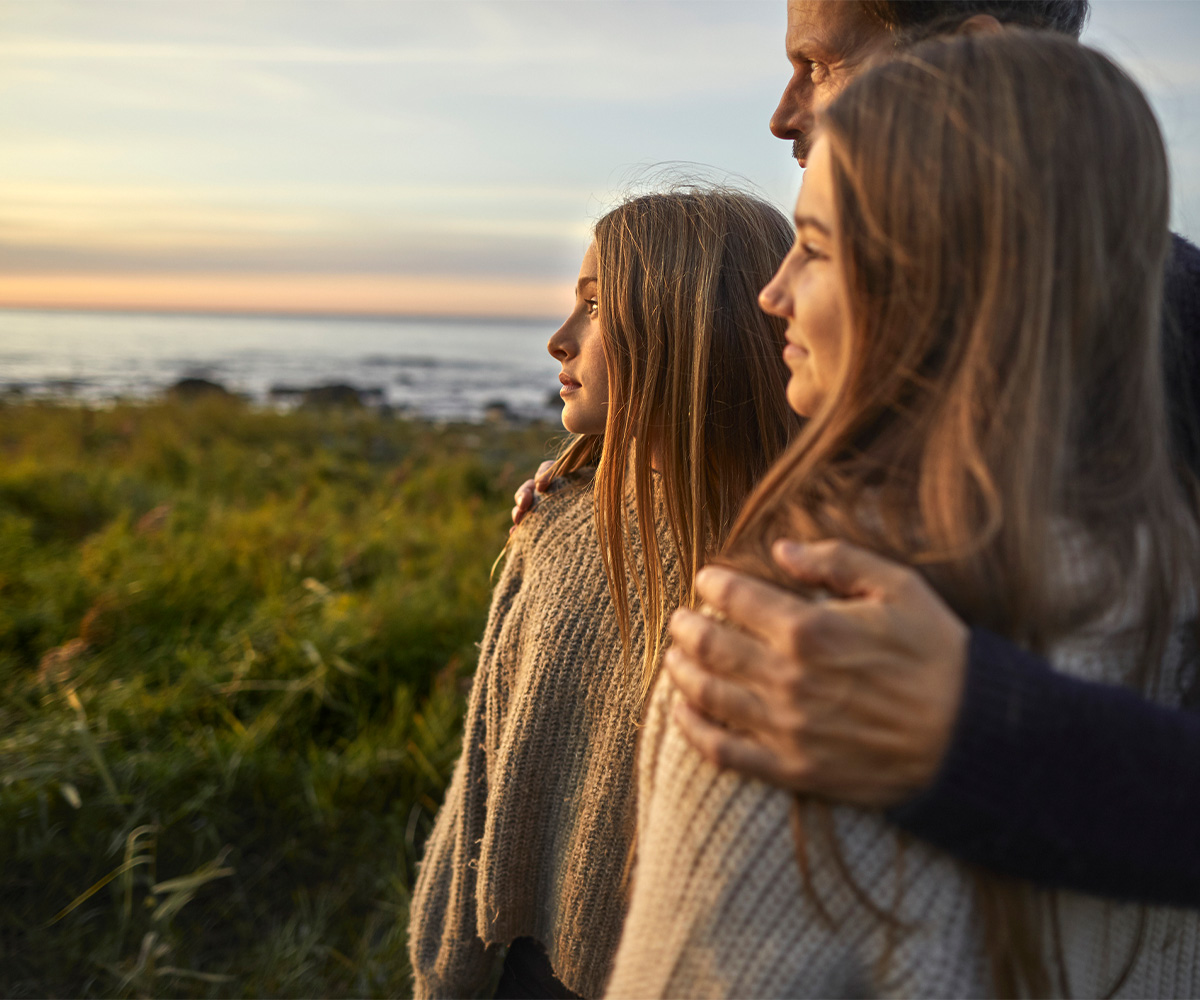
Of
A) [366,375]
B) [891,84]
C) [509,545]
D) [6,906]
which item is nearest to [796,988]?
[891,84]

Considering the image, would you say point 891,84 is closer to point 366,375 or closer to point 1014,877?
point 1014,877

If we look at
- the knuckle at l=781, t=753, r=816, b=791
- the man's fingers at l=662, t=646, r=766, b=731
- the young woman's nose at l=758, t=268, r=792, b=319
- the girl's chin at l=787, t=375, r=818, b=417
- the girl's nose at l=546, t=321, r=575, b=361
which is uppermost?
the young woman's nose at l=758, t=268, r=792, b=319

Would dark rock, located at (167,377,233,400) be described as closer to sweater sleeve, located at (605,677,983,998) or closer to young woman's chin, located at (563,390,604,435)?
young woman's chin, located at (563,390,604,435)

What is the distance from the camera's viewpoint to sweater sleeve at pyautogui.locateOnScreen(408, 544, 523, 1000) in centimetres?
193

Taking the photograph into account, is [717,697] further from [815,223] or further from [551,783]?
[551,783]

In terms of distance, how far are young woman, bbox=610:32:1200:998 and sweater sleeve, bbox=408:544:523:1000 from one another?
101cm

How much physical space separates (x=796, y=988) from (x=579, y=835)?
0.88m

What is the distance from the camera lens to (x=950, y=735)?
843 millimetres

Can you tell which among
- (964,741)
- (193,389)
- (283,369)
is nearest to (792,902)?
(964,741)

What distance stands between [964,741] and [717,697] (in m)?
0.25

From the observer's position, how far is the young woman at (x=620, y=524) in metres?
1.71

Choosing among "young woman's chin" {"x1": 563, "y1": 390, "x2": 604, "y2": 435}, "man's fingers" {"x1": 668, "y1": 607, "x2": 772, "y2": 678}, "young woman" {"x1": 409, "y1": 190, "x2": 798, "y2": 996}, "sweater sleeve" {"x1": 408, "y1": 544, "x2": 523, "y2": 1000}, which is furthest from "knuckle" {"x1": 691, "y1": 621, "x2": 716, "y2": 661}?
"sweater sleeve" {"x1": 408, "y1": 544, "x2": 523, "y2": 1000}

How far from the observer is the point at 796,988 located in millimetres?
924

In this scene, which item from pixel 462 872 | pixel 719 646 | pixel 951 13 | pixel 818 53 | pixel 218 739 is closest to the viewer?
pixel 719 646
